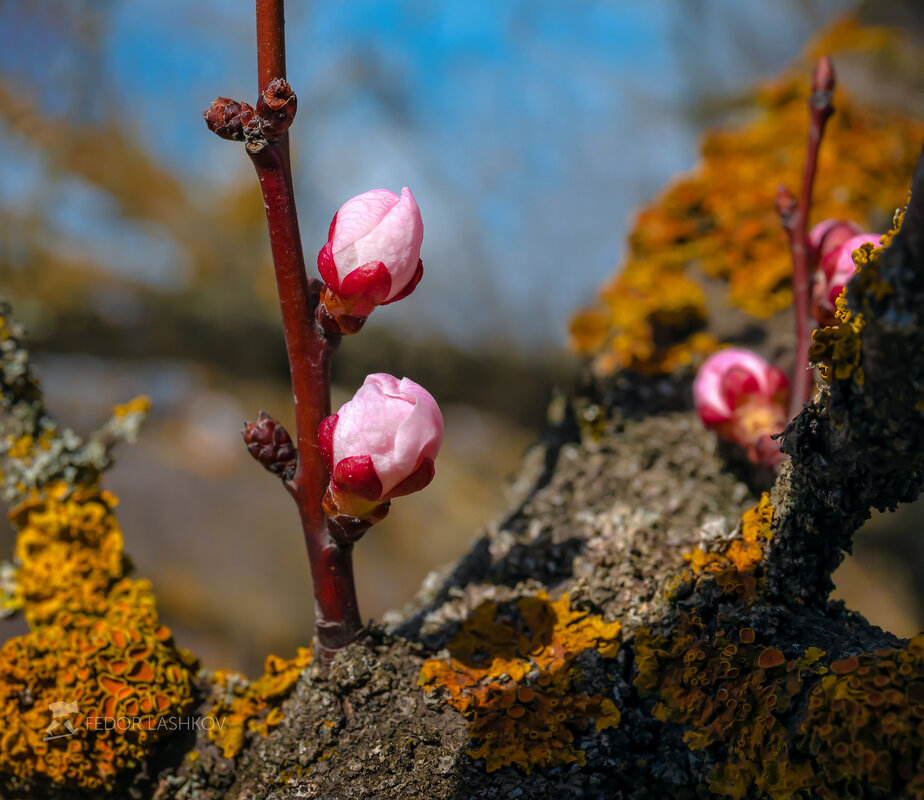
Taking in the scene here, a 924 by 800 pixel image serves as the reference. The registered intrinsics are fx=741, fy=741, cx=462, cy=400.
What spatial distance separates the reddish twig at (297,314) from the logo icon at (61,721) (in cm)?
20

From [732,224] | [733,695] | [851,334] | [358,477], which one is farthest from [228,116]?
[732,224]

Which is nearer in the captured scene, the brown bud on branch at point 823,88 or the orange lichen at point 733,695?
the orange lichen at point 733,695

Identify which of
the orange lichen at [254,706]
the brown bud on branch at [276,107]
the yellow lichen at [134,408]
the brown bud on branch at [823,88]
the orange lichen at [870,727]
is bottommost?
the orange lichen at [870,727]

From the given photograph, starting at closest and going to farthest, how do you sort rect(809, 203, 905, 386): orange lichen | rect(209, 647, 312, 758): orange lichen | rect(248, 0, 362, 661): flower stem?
rect(809, 203, 905, 386): orange lichen → rect(248, 0, 362, 661): flower stem → rect(209, 647, 312, 758): orange lichen

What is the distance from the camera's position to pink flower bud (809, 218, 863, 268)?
76 centimetres

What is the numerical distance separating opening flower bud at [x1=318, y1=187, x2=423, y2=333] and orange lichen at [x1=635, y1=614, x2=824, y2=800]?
1.14 ft

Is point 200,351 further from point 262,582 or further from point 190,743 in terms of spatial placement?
point 190,743

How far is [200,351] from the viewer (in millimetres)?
2408

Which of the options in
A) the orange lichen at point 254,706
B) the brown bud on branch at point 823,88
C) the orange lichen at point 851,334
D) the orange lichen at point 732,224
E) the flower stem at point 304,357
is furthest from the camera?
the orange lichen at point 732,224

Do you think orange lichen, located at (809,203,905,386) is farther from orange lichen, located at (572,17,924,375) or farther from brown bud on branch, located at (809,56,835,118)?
orange lichen, located at (572,17,924,375)

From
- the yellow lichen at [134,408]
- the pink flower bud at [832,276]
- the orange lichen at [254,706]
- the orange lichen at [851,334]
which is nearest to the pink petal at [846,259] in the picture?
the pink flower bud at [832,276]

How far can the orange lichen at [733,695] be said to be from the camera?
0.47 meters

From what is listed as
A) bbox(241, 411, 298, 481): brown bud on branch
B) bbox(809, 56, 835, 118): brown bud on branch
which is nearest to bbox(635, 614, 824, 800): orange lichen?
bbox(241, 411, 298, 481): brown bud on branch

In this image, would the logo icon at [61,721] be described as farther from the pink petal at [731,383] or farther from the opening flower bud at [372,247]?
the pink petal at [731,383]
